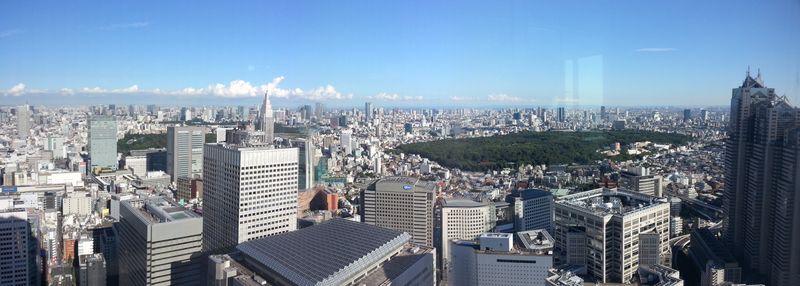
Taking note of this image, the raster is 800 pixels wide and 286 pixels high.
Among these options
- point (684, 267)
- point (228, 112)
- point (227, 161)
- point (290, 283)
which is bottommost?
point (684, 267)

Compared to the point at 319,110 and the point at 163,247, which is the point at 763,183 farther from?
the point at 319,110

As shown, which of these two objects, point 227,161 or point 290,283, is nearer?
point 290,283

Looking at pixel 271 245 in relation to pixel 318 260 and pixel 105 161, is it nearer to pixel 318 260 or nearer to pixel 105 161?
pixel 318 260

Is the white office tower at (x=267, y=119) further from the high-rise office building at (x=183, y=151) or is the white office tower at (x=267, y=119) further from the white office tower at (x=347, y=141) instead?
A: the white office tower at (x=347, y=141)

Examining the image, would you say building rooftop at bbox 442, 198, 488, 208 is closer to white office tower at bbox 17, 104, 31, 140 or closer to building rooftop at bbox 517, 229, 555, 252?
building rooftop at bbox 517, 229, 555, 252

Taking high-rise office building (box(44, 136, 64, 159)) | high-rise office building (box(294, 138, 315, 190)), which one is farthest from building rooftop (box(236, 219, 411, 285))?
high-rise office building (box(44, 136, 64, 159))

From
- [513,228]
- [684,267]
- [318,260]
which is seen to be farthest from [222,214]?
[684,267]
